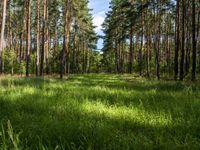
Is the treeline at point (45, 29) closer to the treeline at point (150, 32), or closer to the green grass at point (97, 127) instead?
the treeline at point (150, 32)

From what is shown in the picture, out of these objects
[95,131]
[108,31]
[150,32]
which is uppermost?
[108,31]

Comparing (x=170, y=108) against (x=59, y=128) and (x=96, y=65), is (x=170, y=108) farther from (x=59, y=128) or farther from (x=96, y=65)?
(x=96, y=65)

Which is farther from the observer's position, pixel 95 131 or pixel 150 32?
pixel 150 32

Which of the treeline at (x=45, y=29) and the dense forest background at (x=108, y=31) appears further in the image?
the treeline at (x=45, y=29)

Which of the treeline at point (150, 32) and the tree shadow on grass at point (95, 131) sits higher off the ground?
the treeline at point (150, 32)

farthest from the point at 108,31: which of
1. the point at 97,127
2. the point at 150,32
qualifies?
the point at 97,127

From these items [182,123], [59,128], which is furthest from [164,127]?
[59,128]

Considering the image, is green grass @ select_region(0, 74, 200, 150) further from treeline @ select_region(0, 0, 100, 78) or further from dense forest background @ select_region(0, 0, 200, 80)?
treeline @ select_region(0, 0, 100, 78)

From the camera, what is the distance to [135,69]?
67.0 meters

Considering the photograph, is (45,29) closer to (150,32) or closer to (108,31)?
(150,32)

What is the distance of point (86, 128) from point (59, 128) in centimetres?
42

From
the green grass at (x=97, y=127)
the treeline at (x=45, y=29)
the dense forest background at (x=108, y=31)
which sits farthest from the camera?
the treeline at (x=45, y=29)

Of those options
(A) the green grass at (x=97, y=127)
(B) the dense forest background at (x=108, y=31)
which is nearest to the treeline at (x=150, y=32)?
(B) the dense forest background at (x=108, y=31)

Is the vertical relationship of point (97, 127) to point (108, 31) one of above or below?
below
